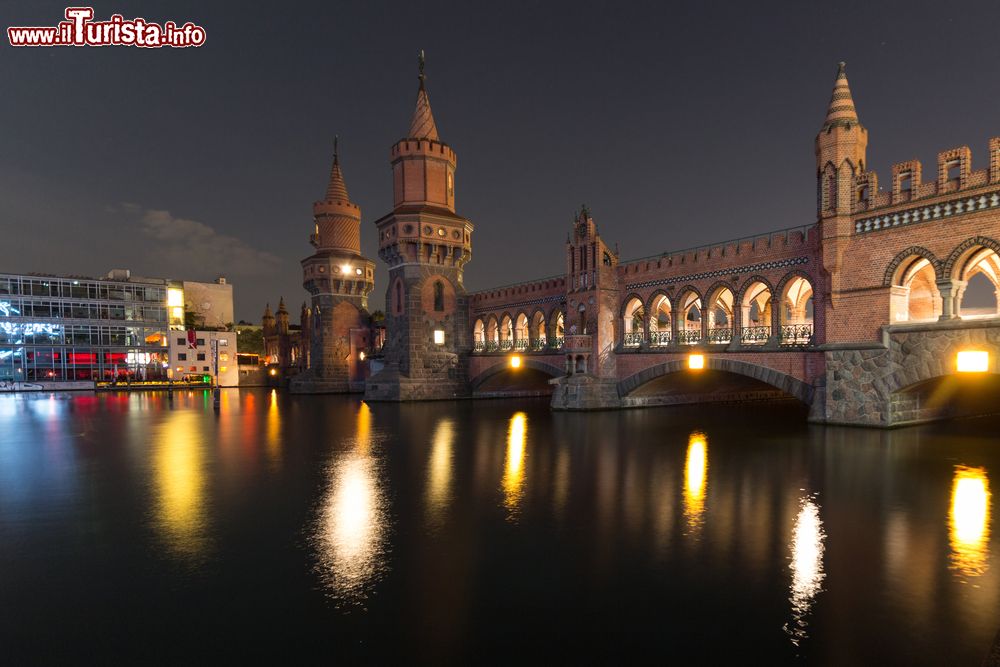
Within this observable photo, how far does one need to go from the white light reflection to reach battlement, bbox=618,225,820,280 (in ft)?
62.6

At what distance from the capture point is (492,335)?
4241 cm

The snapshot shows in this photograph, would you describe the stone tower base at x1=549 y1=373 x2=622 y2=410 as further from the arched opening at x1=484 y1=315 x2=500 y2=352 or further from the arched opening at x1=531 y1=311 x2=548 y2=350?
the arched opening at x1=484 y1=315 x2=500 y2=352

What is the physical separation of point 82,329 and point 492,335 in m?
56.6

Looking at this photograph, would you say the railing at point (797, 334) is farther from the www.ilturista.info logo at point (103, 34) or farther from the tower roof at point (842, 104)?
the www.ilturista.info logo at point (103, 34)

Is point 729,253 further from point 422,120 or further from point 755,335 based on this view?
point 422,120

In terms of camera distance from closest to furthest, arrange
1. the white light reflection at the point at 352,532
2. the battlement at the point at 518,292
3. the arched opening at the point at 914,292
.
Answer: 1. the white light reflection at the point at 352,532
2. the arched opening at the point at 914,292
3. the battlement at the point at 518,292

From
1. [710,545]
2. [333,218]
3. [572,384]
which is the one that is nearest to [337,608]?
[710,545]

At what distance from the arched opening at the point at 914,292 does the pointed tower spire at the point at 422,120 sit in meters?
32.0

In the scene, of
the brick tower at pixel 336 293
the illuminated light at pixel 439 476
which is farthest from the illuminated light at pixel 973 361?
the brick tower at pixel 336 293

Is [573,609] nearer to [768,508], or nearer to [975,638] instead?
[975,638]

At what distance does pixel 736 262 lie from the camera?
24.7 metres

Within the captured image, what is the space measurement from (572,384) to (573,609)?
23.6 meters

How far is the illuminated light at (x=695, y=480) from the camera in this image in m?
9.65

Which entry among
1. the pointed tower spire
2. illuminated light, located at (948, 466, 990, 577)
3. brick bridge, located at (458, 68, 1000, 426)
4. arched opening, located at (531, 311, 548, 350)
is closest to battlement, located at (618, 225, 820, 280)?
brick bridge, located at (458, 68, 1000, 426)
